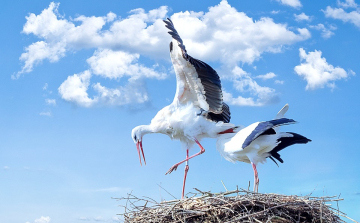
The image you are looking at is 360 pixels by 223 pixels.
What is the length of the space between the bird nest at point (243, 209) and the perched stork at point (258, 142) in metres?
1.36

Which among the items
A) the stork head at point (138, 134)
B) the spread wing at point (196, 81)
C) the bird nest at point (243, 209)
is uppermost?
the spread wing at point (196, 81)

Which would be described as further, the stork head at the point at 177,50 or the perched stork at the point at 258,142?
the stork head at the point at 177,50

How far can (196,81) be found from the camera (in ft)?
27.7

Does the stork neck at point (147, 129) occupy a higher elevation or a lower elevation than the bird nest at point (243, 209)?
higher

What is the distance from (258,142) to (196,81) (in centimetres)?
155

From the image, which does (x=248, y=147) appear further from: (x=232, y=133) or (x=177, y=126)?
(x=177, y=126)

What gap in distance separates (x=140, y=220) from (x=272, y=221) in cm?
165

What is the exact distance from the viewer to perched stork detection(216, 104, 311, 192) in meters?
7.44

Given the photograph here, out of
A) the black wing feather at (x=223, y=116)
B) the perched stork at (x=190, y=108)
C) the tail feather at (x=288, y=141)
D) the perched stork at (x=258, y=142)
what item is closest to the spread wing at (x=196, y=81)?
the perched stork at (x=190, y=108)

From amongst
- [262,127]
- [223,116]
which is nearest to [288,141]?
[262,127]

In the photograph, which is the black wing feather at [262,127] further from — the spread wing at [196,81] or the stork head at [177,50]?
the stork head at [177,50]

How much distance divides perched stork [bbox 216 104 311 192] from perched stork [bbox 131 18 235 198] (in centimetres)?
80

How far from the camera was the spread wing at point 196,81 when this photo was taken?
8.17 meters

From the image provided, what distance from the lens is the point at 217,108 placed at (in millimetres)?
8633
